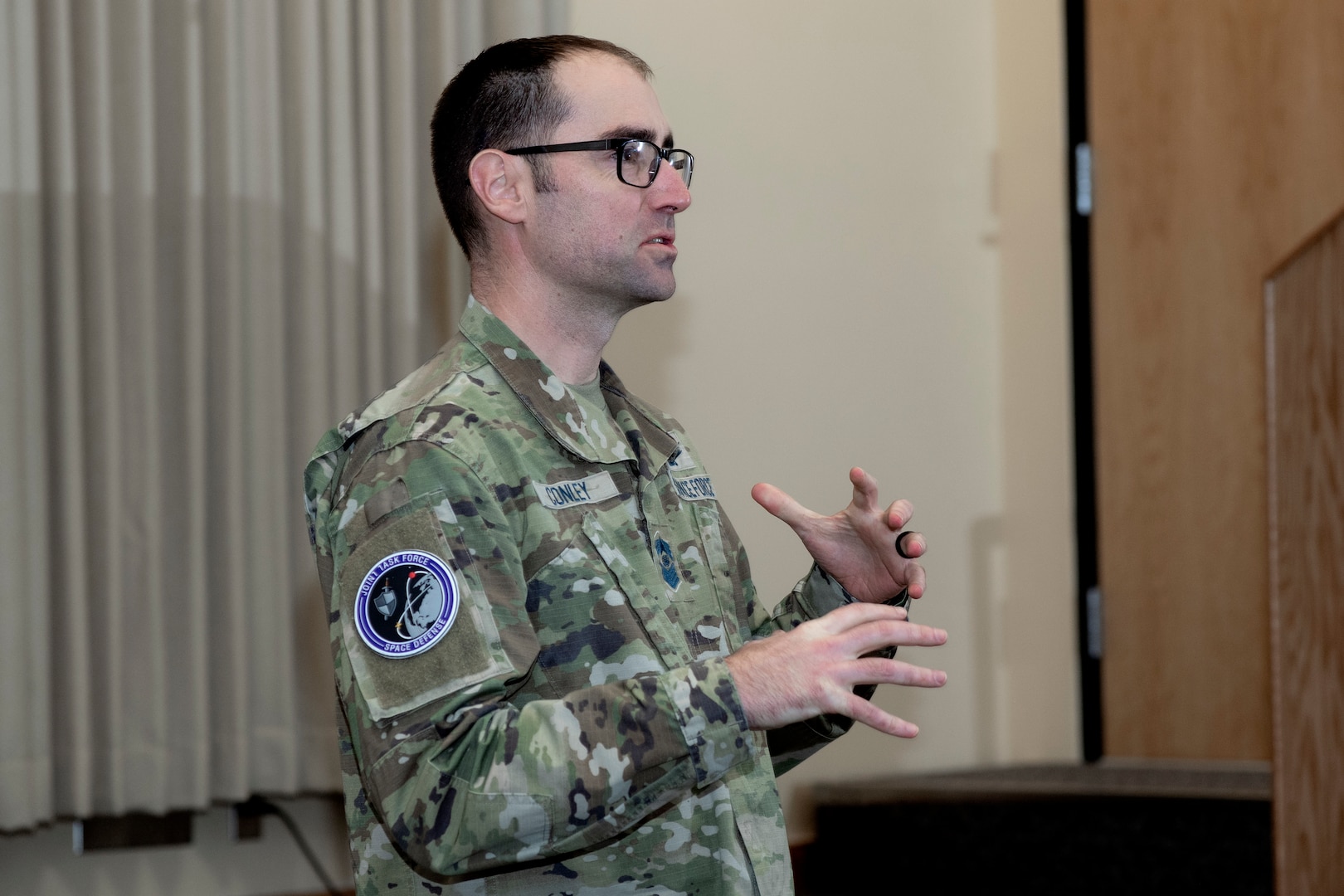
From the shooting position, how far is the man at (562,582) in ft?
3.59

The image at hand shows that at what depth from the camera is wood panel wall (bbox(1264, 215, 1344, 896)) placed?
81.7 inches

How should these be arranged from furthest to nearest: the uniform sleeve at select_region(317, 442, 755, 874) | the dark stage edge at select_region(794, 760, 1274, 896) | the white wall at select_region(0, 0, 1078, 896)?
1. the white wall at select_region(0, 0, 1078, 896)
2. the dark stage edge at select_region(794, 760, 1274, 896)
3. the uniform sleeve at select_region(317, 442, 755, 874)

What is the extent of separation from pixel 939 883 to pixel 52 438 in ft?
6.37

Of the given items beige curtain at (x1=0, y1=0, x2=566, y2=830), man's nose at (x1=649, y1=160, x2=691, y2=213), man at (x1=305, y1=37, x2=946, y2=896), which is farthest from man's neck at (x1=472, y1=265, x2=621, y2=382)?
beige curtain at (x1=0, y1=0, x2=566, y2=830)

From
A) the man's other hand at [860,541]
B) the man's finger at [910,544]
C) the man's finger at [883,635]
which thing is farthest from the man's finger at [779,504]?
the man's finger at [883,635]

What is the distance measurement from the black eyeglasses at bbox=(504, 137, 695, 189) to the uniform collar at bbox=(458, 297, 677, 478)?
186 millimetres

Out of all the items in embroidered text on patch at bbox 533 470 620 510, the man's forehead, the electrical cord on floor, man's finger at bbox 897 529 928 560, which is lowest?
the electrical cord on floor

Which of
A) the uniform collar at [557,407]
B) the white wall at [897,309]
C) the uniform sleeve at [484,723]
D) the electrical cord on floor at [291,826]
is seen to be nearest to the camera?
the uniform sleeve at [484,723]

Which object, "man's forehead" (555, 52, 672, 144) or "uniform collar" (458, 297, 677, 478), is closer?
"uniform collar" (458, 297, 677, 478)

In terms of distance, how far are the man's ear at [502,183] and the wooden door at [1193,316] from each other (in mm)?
2220

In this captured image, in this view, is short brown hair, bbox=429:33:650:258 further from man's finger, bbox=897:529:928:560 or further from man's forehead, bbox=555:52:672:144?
man's finger, bbox=897:529:928:560

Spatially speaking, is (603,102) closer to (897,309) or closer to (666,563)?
(666,563)

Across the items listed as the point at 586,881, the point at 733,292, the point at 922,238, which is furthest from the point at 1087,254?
the point at 586,881

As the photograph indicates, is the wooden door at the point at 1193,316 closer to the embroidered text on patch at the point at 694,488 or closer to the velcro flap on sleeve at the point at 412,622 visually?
the embroidered text on patch at the point at 694,488
